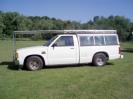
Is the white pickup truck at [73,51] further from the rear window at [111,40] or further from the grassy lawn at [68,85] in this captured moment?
the grassy lawn at [68,85]

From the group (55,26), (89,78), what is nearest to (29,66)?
(89,78)

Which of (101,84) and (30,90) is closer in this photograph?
(30,90)

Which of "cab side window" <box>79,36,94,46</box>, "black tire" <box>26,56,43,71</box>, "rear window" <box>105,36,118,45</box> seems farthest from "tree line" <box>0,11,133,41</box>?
"black tire" <box>26,56,43,71</box>

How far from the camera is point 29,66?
13.6 metres

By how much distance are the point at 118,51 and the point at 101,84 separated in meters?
5.75

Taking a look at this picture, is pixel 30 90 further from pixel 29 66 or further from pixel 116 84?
pixel 29 66

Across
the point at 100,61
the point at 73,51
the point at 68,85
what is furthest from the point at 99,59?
the point at 68,85

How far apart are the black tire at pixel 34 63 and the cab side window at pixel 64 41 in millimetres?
1216

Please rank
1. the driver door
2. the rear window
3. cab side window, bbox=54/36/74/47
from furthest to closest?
the rear window < cab side window, bbox=54/36/74/47 < the driver door

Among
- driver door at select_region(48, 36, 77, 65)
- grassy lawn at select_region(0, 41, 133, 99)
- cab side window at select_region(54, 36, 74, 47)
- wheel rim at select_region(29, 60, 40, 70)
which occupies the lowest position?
grassy lawn at select_region(0, 41, 133, 99)

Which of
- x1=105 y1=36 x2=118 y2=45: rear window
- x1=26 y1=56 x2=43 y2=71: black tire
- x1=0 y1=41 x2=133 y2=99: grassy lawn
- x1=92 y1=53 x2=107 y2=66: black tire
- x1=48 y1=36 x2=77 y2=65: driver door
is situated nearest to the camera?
x1=0 y1=41 x2=133 y2=99: grassy lawn

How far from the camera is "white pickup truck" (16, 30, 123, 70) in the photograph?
13.6 m

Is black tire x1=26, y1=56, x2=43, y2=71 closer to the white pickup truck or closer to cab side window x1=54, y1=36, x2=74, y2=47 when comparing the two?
the white pickup truck

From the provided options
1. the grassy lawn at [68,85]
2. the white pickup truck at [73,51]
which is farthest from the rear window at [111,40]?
the grassy lawn at [68,85]
